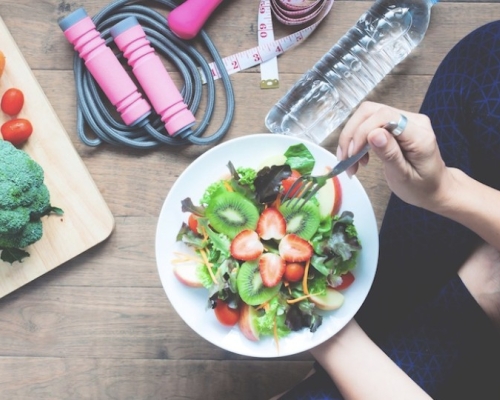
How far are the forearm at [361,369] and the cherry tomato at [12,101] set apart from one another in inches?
29.1

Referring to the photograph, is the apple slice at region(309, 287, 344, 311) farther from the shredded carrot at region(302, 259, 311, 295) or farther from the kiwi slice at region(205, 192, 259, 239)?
the kiwi slice at region(205, 192, 259, 239)

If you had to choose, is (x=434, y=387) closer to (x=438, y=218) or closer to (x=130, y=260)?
(x=438, y=218)

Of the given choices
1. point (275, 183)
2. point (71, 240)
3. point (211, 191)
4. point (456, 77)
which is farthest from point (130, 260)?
point (456, 77)

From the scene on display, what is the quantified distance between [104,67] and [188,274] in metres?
0.45

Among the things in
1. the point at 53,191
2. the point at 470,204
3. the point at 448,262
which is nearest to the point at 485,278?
the point at 448,262

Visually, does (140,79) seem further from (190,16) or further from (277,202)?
(277,202)

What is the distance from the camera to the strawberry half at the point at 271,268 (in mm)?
1017

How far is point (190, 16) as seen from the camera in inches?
47.5

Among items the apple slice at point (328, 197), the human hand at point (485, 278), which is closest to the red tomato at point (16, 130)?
the apple slice at point (328, 197)

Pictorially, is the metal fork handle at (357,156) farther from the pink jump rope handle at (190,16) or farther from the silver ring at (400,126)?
the pink jump rope handle at (190,16)

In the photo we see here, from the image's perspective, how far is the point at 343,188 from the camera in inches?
42.7

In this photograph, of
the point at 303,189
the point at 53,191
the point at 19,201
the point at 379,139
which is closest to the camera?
the point at 379,139

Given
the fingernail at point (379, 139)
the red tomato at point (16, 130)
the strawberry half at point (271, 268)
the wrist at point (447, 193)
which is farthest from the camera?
the red tomato at point (16, 130)

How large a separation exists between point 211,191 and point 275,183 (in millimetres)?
120
